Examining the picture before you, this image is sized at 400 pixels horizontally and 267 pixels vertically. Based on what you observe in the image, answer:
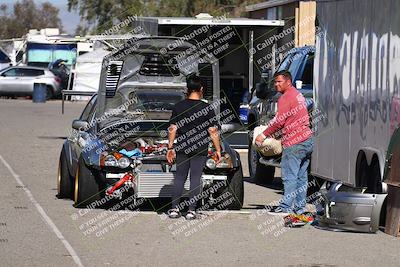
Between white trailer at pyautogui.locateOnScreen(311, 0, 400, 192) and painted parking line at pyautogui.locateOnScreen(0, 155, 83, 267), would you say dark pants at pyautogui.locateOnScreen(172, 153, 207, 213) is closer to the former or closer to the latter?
painted parking line at pyautogui.locateOnScreen(0, 155, 83, 267)

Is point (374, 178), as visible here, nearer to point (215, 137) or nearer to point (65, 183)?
point (215, 137)

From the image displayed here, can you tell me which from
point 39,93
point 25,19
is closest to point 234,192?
point 39,93

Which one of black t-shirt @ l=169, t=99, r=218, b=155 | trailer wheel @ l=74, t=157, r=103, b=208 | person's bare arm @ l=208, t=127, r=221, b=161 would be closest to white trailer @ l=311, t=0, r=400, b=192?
person's bare arm @ l=208, t=127, r=221, b=161

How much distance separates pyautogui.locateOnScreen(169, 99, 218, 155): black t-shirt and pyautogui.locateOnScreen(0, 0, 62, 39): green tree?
102m

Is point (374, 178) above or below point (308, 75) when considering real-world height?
below

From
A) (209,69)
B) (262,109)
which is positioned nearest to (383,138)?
(209,69)

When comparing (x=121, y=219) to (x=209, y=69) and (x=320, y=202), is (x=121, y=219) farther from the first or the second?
(x=209, y=69)

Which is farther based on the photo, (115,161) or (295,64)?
(295,64)

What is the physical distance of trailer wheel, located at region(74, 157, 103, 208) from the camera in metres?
12.8

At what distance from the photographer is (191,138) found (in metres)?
12.0

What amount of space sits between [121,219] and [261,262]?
3019mm

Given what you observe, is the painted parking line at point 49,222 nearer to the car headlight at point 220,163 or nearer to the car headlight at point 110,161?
the car headlight at point 110,161

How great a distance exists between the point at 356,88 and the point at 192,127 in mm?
2270

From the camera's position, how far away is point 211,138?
12.2 m
